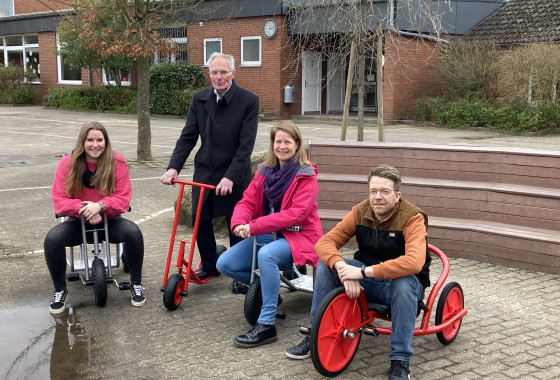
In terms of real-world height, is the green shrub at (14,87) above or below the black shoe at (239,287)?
above

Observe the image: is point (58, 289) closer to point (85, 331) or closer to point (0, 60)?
point (85, 331)

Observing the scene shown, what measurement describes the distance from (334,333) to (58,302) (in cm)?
230

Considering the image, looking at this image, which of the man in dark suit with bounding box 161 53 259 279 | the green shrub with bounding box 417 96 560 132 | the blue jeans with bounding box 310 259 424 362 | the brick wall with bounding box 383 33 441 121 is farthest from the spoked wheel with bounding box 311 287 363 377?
the brick wall with bounding box 383 33 441 121

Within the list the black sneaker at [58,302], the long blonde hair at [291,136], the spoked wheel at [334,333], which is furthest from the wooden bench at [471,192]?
the black sneaker at [58,302]

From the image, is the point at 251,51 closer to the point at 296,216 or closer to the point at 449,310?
the point at 296,216

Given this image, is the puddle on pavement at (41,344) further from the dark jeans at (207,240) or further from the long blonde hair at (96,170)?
the dark jeans at (207,240)

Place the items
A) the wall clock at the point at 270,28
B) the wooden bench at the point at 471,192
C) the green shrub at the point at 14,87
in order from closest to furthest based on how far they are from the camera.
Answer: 1. the wooden bench at the point at 471,192
2. the wall clock at the point at 270,28
3. the green shrub at the point at 14,87

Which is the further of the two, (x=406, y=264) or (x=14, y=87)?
(x=14, y=87)

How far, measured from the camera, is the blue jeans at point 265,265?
452 cm

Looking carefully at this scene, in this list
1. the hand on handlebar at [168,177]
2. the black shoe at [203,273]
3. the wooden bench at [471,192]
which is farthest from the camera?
the wooden bench at [471,192]

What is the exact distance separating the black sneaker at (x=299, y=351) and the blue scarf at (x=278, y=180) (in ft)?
3.65

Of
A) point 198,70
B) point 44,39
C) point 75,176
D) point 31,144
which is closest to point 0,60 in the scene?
point 44,39

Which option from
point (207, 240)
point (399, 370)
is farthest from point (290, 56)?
point (399, 370)

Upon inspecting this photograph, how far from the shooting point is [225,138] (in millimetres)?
5461
